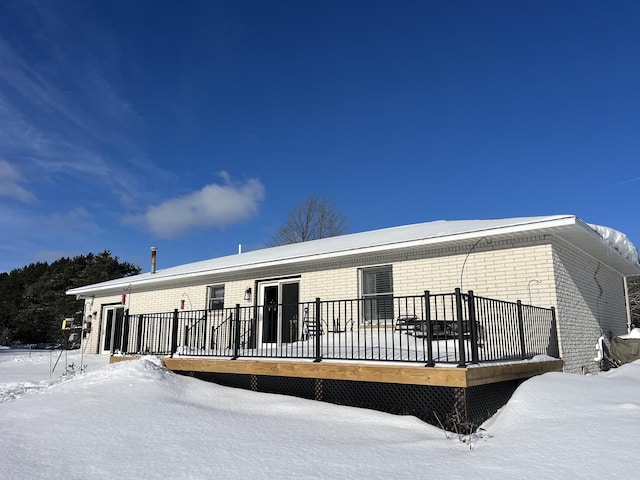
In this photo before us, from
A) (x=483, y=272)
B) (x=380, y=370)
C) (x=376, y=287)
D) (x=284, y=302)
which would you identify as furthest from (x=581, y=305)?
(x=284, y=302)

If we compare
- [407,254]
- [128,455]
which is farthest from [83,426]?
[407,254]

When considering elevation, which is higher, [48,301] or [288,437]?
[48,301]

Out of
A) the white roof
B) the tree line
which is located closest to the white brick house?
the white roof

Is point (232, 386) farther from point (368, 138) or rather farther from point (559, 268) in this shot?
point (368, 138)

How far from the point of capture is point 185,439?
4.97 m

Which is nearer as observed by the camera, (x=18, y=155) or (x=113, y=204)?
(x=18, y=155)

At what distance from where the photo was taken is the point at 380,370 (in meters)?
6.25

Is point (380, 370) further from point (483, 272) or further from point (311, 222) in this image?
point (311, 222)

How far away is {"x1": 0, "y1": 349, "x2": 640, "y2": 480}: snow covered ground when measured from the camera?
404 cm

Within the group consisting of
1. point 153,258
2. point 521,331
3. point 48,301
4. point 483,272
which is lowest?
point 521,331

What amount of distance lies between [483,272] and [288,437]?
6110 mm

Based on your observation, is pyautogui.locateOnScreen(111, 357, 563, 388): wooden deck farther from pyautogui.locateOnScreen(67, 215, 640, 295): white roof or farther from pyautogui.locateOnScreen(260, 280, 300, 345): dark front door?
pyautogui.locateOnScreen(260, 280, 300, 345): dark front door

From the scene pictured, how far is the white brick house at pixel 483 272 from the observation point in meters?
8.99

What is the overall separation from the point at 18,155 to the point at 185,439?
1643 centimetres
